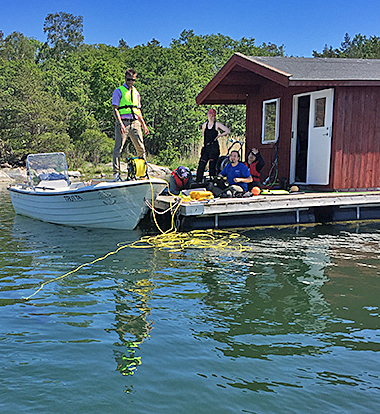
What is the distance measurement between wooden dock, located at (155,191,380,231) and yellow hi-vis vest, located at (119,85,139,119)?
1.87 m

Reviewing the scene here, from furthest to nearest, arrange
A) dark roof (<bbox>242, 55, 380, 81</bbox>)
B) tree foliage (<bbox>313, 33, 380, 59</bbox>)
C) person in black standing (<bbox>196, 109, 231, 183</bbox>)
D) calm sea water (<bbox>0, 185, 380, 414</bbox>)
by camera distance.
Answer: tree foliage (<bbox>313, 33, 380, 59</bbox>) → person in black standing (<bbox>196, 109, 231, 183</bbox>) → dark roof (<bbox>242, 55, 380, 81</bbox>) → calm sea water (<bbox>0, 185, 380, 414</bbox>)

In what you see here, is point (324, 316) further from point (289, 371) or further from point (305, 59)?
point (305, 59)

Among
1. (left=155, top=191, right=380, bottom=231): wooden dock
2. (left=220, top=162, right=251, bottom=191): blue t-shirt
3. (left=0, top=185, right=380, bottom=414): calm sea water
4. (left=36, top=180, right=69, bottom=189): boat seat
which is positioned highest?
(left=220, top=162, right=251, bottom=191): blue t-shirt

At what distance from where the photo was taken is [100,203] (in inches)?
346

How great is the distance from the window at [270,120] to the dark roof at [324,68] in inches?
43.9

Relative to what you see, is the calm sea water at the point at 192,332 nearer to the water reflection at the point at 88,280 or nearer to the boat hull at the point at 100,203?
the water reflection at the point at 88,280

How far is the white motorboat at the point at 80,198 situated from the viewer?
8492 millimetres

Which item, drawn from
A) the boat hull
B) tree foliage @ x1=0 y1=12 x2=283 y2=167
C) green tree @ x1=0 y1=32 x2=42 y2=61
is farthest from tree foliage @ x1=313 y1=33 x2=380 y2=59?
the boat hull

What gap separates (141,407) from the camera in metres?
3.00

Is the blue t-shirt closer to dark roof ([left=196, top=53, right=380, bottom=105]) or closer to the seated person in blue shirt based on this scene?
the seated person in blue shirt

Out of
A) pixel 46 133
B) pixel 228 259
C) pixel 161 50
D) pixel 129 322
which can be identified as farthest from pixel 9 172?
pixel 129 322

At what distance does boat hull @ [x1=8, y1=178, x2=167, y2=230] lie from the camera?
8.45 meters

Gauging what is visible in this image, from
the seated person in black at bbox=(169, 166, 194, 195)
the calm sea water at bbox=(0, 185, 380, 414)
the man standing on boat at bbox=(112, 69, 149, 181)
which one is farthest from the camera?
the seated person in black at bbox=(169, 166, 194, 195)

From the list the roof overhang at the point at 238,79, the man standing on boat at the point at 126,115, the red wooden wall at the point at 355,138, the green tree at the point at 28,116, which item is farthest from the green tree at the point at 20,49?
the red wooden wall at the point at 355,138
